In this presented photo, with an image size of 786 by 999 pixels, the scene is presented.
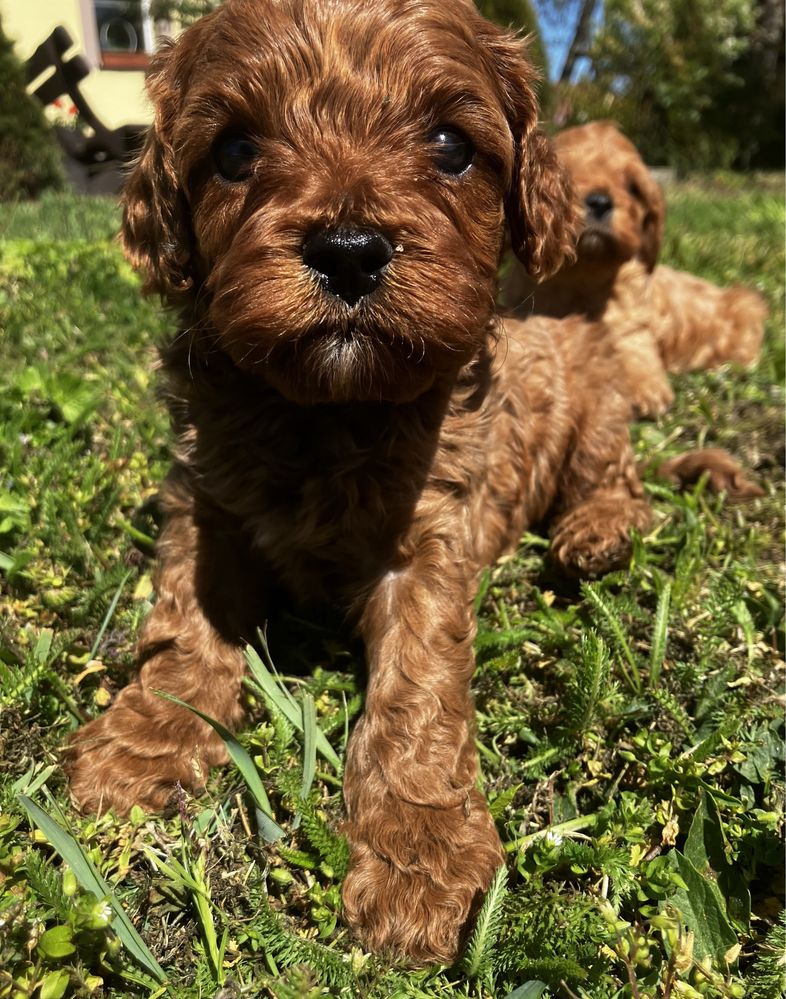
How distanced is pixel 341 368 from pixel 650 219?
4330 mm

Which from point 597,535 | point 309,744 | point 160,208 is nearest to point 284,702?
point 309,744

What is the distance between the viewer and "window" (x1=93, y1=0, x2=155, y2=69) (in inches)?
484

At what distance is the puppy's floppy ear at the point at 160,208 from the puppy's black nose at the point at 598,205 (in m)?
3.19

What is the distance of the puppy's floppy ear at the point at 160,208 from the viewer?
7.56ft

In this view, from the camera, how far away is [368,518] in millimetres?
2322

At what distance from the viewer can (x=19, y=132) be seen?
9344 mm

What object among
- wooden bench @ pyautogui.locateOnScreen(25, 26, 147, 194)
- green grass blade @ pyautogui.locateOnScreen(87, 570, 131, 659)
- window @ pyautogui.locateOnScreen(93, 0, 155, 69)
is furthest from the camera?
window @ pyautogui.locateOnScreen(93, 0, 155, 69)

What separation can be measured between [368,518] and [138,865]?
3.47ft

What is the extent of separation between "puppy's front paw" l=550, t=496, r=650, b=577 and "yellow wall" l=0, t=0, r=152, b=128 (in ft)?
34.0

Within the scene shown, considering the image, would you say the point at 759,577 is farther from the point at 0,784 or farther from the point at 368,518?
the point at 0,784

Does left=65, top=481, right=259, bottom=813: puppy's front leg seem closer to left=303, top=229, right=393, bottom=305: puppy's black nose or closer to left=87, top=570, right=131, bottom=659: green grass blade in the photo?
left=87, top=570, right=131, bottom=659: green grass blade

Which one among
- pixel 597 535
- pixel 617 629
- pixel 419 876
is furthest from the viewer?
pixel 597 535

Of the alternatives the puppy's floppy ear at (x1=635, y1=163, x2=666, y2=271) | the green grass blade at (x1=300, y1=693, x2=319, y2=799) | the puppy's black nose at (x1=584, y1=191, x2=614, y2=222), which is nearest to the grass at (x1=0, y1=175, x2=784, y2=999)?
the green grass blade at (x1=300, y1=693, x2=319, y2=799)

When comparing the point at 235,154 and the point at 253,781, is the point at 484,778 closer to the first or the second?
the point at 253,781
